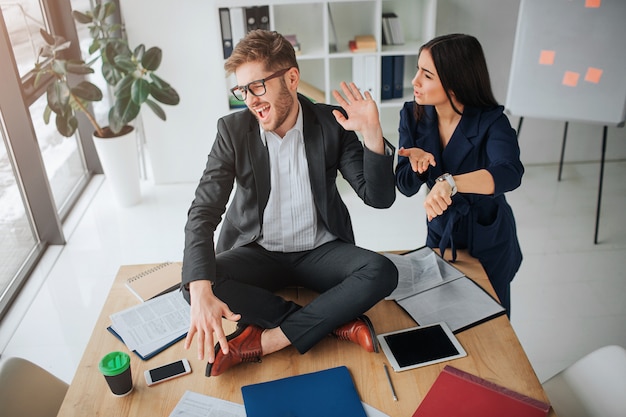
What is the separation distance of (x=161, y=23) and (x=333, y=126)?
2.26 meters

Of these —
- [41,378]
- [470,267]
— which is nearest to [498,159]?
[470,267]

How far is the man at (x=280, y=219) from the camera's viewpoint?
1788 millimetres

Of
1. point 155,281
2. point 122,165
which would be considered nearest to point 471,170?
point 155,281

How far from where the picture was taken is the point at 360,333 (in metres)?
1.78

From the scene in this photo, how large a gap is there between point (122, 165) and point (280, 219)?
2161mm

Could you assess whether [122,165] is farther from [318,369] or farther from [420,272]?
[318,369]

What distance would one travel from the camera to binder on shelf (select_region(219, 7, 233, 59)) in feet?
12.3

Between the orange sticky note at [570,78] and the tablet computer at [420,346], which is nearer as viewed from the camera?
the tablet computer at [420,346]

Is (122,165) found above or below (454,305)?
below

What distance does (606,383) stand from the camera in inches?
61.0

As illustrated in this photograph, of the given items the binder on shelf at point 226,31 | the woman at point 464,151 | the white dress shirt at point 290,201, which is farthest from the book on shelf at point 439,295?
the binder on shelf at point 226,31

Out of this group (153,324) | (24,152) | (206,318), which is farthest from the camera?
(24,152)

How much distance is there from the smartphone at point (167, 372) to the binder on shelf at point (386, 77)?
2770 mm

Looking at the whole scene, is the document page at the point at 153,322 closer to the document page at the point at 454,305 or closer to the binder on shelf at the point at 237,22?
the document page at the point at 454,305
